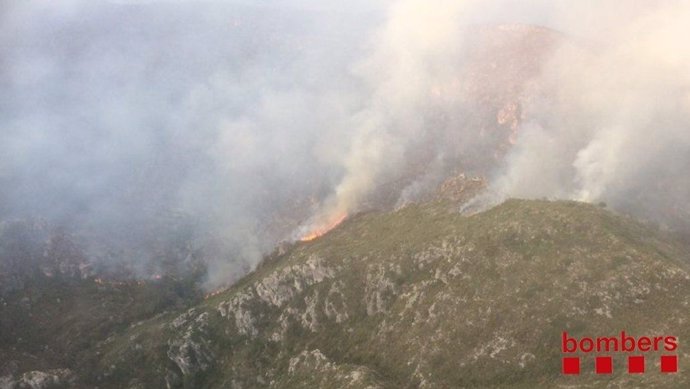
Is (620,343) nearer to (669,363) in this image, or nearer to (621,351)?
(621,351)

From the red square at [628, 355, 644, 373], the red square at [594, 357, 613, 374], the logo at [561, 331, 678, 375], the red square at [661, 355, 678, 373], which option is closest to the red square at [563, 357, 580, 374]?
the logo at [561, 331, 678, 375]

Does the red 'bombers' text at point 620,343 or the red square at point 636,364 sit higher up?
the red 'bombers' text at point 620,343

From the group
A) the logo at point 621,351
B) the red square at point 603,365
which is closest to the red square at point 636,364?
the logo at point 621,351

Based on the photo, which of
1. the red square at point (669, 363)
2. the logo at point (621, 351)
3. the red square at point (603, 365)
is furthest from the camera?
the red square at point (603, 365)

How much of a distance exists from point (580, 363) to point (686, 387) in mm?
36312

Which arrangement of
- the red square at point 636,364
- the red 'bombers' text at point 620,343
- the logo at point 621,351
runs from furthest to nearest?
the red 'bombers' text at point 620,343, the logo at point 621,351, the red square at point 636,364

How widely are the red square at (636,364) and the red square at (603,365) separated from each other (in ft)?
18.0

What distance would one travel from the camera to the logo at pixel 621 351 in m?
163

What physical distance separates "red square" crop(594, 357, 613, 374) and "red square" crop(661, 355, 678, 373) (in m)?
14.2

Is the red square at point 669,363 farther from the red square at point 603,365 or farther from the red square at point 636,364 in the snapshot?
the red square at point 603,365

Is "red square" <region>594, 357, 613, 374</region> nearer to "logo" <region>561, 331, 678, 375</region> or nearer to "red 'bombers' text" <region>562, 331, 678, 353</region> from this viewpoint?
"logo" <region>561, 331, 678, 375</region>

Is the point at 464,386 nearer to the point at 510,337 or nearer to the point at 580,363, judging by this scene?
the point at 510,337

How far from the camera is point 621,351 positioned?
17412cm

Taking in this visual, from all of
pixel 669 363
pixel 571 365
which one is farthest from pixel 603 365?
pixel 669 363
